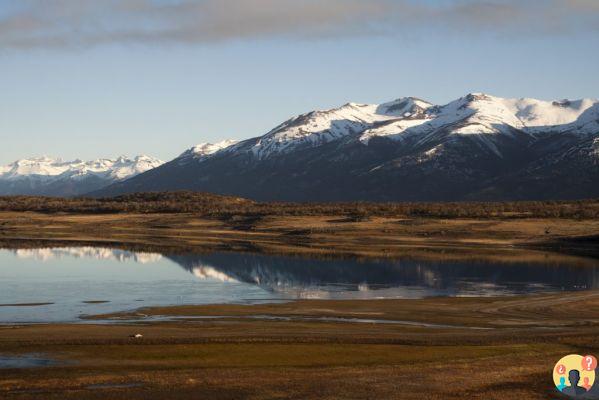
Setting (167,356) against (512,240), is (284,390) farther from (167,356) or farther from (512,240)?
(512,240)

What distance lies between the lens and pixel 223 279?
82.2 m

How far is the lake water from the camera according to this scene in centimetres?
6506

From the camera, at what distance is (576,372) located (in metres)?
35.6

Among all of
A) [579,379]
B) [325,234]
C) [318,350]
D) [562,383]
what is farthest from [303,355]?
[325,234]

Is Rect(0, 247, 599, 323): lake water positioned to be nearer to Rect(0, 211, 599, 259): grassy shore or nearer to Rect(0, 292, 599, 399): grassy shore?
Rect(0, 292, 599, 399): grassy shore

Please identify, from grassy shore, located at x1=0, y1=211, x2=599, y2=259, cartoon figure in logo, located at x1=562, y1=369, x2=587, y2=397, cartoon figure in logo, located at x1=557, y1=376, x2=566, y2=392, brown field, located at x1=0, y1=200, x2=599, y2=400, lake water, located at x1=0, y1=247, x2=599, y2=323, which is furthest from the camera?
grassy shore, located at x1=0, y1=211, x2=599, y2=259

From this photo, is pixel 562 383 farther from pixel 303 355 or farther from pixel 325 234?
pixel 325 234

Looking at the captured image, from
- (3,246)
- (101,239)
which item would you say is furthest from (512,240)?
(3,246)

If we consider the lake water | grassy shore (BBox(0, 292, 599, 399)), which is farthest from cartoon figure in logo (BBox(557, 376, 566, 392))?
the lake water

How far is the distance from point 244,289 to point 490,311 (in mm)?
22494

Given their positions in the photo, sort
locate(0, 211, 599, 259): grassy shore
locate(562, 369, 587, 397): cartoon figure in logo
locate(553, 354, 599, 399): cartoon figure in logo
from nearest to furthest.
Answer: locate(553, 354, 599, 399): cartoon figure in logo < locate(562, 369, 587, 397): cartoon figure in logo < locate(0, 211, 599, 259): grassy shore

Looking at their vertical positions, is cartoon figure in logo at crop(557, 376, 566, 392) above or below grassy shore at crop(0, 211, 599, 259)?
below

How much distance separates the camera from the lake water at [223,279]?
65062mm

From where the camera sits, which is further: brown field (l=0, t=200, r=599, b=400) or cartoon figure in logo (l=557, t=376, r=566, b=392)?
brown field (l=0, t=200, r=599, b=400)
